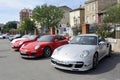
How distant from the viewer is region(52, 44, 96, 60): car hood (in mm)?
7912

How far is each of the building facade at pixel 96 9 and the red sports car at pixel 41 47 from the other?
3586 centimetres

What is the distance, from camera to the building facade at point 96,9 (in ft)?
162

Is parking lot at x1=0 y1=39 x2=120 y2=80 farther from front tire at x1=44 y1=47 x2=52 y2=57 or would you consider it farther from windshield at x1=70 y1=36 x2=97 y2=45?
front tire at x1=44 y1=47 x2=52 y2=57

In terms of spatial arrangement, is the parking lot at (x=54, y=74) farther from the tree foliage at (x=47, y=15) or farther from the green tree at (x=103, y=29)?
the tree foliage at (x=47, y=15)

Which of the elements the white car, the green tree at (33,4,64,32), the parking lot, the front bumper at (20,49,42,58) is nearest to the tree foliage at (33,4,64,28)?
the green tree at (33,4,64,32)

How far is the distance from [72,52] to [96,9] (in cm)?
4384

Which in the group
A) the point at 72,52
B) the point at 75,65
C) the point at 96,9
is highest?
the point at 96,9

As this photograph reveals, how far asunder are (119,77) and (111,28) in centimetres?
1044

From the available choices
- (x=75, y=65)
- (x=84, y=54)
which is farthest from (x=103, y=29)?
(x=75, y=65)

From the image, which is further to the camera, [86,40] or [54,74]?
[86,40]

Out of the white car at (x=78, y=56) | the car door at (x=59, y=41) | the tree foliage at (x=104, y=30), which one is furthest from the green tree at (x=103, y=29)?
the white car at (x=78, y=56)

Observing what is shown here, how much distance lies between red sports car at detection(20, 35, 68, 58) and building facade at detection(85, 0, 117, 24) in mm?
35864

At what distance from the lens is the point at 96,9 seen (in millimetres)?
50438

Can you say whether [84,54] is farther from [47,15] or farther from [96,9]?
[47,15]
